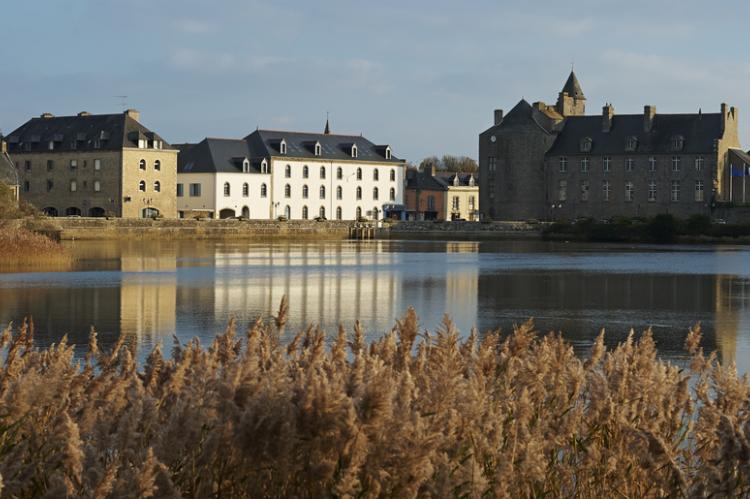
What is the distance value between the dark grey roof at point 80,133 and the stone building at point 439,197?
3419cm

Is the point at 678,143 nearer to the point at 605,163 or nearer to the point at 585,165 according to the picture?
the point at 605,163

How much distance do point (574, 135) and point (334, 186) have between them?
77.0ft

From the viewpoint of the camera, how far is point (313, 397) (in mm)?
4605

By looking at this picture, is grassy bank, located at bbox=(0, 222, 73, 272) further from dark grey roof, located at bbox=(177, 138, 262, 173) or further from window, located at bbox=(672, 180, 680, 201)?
window, located at bbox=(672, 180, 680, 201)

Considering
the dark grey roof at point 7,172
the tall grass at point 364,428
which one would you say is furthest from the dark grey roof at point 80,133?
the tall grass at point 364,428

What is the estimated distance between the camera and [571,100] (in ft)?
372

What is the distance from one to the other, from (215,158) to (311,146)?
35.9 ft

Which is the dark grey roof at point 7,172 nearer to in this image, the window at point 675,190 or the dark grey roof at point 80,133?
the dark grey roof at point 80,133

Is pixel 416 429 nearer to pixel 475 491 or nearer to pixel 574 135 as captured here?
pixel 475 491

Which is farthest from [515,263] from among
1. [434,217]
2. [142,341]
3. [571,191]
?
[434,217]

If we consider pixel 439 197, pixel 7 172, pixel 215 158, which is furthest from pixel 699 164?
pixel 7 172

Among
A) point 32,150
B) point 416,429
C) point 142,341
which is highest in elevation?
point 32,150

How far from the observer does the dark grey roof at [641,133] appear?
9831 cm

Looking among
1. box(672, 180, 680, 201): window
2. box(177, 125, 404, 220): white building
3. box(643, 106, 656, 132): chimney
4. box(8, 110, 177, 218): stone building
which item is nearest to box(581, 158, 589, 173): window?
box(643, 106, 656, 132): chimney
